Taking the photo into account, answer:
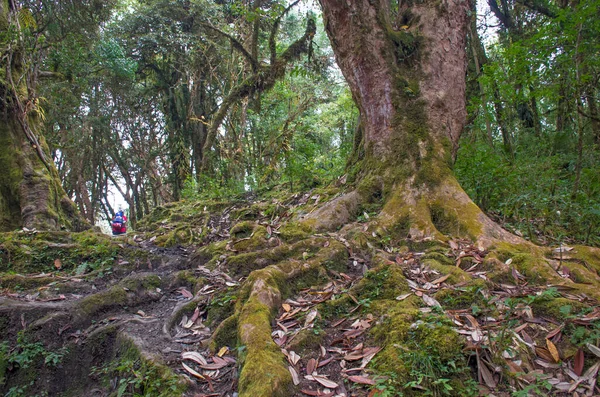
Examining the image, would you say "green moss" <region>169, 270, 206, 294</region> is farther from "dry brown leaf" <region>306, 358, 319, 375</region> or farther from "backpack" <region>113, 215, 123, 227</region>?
"backpack" <region>113, 215, 123, 227</region>

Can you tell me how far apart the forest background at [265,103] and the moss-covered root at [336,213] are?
1.17 m

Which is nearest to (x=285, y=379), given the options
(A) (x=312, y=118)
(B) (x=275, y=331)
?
(B) (x=275, y=331)

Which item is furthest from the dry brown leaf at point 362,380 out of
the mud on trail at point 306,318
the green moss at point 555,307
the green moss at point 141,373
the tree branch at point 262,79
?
the tree branch at point 262,79

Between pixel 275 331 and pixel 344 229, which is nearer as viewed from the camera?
pixel 275 331

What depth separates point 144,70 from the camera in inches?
677

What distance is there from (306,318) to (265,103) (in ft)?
52.4

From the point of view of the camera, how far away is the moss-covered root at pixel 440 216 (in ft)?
12.9

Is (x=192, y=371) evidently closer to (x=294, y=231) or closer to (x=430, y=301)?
(x=430, y=301)

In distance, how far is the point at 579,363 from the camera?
2102 mm

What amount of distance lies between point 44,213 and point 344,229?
471 cm

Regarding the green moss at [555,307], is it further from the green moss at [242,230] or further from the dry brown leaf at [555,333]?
the green moss at [242,230]

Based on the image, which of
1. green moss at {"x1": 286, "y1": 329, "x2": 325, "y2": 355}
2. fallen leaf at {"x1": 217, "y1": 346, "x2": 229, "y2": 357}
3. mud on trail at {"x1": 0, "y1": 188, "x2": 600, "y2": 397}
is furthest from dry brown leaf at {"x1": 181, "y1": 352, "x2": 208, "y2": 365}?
green moss at {"x1": 286, "y1": 329, "x2": 325, "y2": 355}

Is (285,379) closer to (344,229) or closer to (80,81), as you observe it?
(344,229)

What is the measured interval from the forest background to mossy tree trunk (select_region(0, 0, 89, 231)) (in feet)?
0.95
